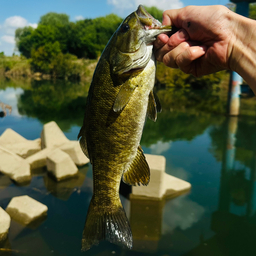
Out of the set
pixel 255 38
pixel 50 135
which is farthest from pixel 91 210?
pixel 50 135

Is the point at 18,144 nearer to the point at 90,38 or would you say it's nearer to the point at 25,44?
the point at 90,38

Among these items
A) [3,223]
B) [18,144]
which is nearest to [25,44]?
[18,144]

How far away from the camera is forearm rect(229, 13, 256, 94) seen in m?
1.88

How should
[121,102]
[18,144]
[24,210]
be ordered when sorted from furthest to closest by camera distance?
[18,144] → [24,210] → [121,102]

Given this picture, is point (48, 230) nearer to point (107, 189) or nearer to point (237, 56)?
point (107, 189)

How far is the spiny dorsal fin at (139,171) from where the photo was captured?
195cm

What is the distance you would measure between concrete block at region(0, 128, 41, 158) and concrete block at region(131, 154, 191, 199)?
5201 millimetres

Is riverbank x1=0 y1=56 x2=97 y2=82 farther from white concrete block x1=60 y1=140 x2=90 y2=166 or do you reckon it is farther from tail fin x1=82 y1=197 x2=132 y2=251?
tail fin x1=82 y1=197 x2=132 y2=251

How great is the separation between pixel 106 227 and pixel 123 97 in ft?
3.57

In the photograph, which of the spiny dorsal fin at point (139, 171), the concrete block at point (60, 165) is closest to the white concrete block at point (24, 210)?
the concrete block at point (60, 165)

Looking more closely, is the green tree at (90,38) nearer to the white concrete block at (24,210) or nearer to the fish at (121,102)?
the white concrete block at (24,210)

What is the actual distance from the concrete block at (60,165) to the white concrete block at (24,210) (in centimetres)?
192

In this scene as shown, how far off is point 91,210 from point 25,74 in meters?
59.0

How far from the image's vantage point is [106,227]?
201 cm
